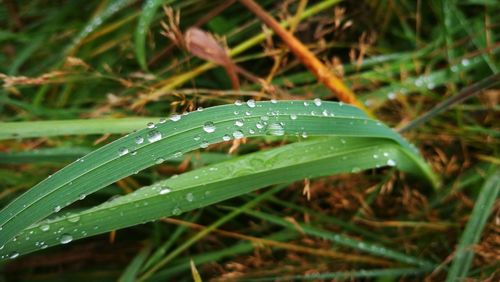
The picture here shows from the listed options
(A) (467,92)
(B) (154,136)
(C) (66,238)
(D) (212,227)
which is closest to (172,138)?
(B) (154,136)

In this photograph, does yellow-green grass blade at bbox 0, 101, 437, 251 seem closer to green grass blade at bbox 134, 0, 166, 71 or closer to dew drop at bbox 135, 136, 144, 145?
dew drop at bbox 135, 136, 144, 145

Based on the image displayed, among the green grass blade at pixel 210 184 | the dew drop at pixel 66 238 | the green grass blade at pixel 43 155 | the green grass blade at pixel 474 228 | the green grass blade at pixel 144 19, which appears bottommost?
the green grass blade at pixel 474 228

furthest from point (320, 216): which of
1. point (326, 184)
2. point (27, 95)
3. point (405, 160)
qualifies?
point (27, 95)

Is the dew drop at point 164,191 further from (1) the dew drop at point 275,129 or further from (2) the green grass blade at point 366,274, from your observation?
(2) the green grass blade at point 366,274

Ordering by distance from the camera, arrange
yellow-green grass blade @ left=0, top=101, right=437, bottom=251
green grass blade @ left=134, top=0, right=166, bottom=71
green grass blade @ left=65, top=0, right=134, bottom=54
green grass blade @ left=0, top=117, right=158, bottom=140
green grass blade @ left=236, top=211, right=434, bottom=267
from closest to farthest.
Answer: yellow-green grass blade @ left=0, top=101, right=437, bottom=251 < green grass blade @ left=0, top=117, right=158, bottom=140 < green grass blade @ left=236, top=211, right=434, bottom=267 < green grass blade @ left=134, top=0, right=166, bottom=71 < green grass blade @ left=65, top=0, right=134, bottom=54

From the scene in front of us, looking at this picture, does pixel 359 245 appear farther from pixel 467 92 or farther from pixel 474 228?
pixel 467 92

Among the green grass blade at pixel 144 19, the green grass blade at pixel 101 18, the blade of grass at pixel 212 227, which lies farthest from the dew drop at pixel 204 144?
the green grass blade at pixel 101 18

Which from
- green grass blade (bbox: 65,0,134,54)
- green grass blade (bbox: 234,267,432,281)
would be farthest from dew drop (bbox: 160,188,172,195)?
green grass blade (bbox: 65,0,134,54)
